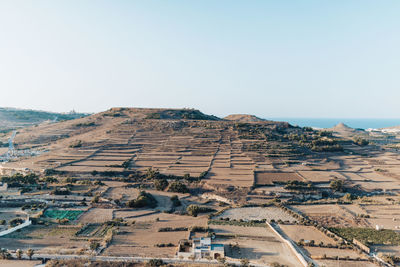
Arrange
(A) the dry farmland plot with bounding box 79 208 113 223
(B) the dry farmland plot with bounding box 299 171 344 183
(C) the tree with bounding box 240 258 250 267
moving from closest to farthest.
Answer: (C) the tree with bounding box 240 258 250 267 → (A) the dry farmland plot with bounding box 79 208 113 223 → (B) the dry farmland plot with bounding box 299 171 344 183

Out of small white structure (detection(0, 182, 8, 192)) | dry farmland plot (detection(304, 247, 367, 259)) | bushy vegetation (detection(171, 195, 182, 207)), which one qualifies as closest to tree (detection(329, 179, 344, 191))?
dry farmland plot (detection(304, 247, 367, 259))

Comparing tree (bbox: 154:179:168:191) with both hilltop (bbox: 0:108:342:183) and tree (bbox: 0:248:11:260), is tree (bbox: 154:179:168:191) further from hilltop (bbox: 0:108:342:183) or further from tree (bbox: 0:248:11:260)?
tree (bbox: 0:248:11:260)

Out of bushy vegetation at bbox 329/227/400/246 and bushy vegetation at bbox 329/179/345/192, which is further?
bushy vegetation at bbox 329/179/345/192

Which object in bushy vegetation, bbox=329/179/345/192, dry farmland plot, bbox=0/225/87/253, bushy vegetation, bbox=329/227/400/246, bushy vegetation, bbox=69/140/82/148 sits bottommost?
dry farmland plot, bbox=0/225/87/253

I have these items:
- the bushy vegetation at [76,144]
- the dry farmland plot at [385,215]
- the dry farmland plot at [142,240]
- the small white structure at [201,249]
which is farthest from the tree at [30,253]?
the bushy vegetation at [76,144]

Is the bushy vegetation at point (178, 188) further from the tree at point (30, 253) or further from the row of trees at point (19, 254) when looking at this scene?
the tree at point (30, 253)

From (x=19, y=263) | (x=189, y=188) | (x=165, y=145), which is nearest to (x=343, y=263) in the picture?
(x=189, y=188)

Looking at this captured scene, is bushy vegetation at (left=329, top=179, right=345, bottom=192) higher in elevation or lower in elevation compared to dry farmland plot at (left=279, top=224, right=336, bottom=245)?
higher
